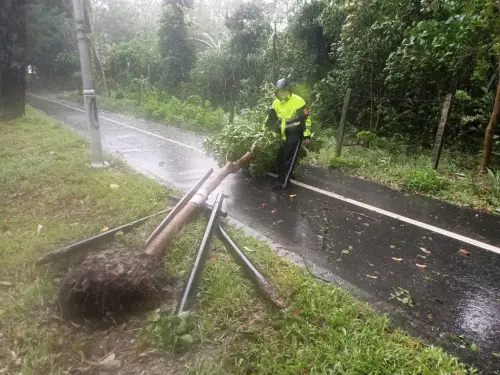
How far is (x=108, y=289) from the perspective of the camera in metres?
2.92

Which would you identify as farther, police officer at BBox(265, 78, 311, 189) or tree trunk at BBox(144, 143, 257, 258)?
police officer at BBox(265, 78, 311, 189)

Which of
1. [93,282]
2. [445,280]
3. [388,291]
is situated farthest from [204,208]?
[445,280]

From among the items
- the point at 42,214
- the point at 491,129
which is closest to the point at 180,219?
the point at 42,214

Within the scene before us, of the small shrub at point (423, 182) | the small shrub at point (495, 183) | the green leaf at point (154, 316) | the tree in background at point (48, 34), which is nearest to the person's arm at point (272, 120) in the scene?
the small shrub at point (423, 182)

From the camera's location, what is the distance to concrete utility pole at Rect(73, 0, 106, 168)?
6258mm

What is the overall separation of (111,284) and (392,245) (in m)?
3.25

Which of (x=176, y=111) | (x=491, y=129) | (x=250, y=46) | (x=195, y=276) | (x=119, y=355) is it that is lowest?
(x=119, y=355)

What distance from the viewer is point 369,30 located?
10.1m

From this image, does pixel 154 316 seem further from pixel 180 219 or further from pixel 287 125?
pixel 287 125

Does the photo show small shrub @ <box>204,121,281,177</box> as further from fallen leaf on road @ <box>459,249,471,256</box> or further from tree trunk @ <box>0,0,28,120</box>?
tree trunk @ <box>0,0,28,120</box>

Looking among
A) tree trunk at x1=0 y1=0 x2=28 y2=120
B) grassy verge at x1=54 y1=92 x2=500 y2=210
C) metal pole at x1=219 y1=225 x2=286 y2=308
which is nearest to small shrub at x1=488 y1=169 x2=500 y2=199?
grassy verge at x1=54 y1=92 x2=500 y2=210

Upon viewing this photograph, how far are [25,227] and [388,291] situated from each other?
167 inches

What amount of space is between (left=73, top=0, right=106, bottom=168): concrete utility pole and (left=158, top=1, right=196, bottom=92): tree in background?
13.9 metres

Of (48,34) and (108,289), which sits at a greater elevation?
(48,34)
